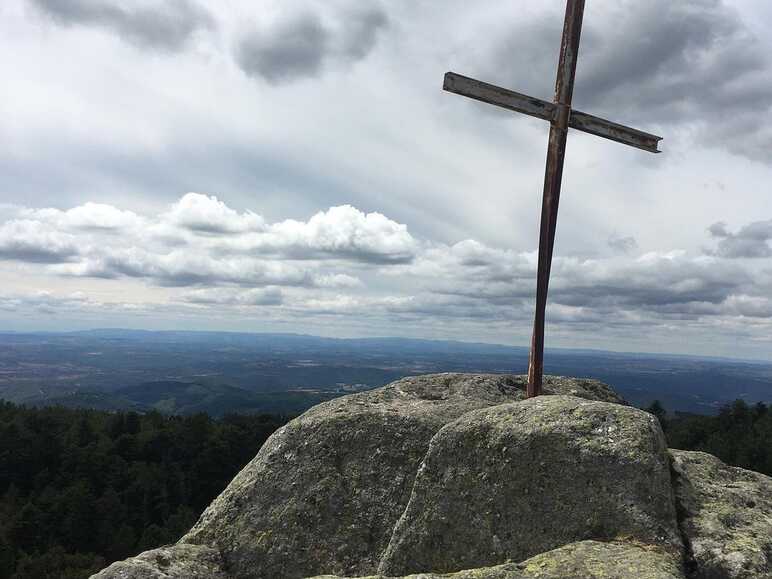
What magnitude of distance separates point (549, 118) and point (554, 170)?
1397 millimetres

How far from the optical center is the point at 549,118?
1406 centimetres

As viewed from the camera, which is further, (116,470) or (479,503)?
(116,470)

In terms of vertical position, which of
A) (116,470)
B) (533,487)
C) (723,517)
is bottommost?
(116,470)

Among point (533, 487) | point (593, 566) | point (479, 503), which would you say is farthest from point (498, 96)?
point (593, 566)

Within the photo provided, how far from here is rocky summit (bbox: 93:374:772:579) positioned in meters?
7.82

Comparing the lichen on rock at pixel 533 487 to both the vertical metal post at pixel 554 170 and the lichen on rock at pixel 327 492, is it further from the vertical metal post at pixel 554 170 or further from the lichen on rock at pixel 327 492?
the vertical metal post at pixel 554 170

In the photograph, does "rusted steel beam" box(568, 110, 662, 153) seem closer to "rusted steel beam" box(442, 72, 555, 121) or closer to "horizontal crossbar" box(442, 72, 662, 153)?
"horizontal crossbar" box(442, 72, 662, 153)

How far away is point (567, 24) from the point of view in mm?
A: 13953

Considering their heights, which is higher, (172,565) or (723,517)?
(723,517)

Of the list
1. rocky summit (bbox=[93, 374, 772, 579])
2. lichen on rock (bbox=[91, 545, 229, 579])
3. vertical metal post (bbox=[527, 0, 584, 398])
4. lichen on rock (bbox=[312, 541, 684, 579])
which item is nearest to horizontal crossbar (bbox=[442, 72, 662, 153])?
vertical metal post (bbox=[527, 0, 584, 398])

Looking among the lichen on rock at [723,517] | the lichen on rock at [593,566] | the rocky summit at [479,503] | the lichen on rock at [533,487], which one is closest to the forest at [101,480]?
the rocky summit at [479,503]

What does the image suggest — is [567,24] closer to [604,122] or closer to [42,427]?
[604,122]

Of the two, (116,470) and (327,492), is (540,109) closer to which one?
(327,492)

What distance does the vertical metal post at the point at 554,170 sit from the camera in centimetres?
1373
